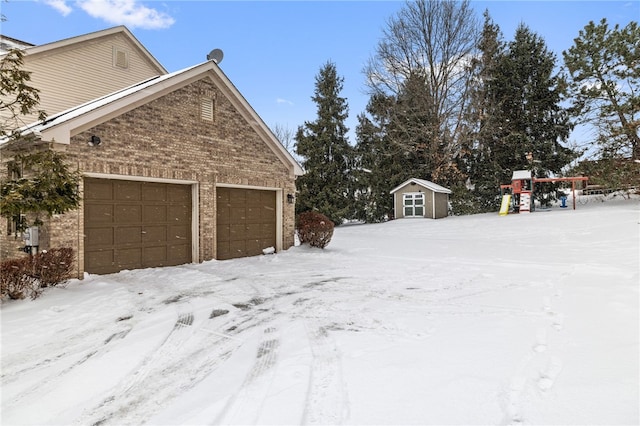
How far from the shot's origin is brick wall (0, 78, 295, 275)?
7.97 m

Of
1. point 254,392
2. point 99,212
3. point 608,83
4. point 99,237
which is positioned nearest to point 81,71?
point 99,212

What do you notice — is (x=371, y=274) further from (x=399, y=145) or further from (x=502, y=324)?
(x=399, y=145)

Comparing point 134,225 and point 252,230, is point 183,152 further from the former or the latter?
point 252,230

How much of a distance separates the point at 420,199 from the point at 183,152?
1807 cm

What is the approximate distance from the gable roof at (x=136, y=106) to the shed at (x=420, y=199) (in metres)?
13.3

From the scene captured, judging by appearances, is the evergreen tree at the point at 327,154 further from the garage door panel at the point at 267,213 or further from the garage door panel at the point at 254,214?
the garage door panel at the point at 254,214

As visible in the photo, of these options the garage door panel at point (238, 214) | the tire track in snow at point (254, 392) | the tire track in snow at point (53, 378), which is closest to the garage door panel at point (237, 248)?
the garage door panel at point (238, 214)

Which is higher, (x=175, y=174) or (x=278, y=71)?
(x=278, y=71)

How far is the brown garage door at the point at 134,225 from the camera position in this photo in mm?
8297

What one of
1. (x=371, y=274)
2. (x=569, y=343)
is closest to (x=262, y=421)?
(x=569, y=343)

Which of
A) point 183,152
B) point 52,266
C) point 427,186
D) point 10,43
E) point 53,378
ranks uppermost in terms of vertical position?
point 10,43

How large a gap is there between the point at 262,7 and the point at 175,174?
740 cm

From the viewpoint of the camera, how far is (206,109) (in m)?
10.6

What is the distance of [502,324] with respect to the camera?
15.0 feet
